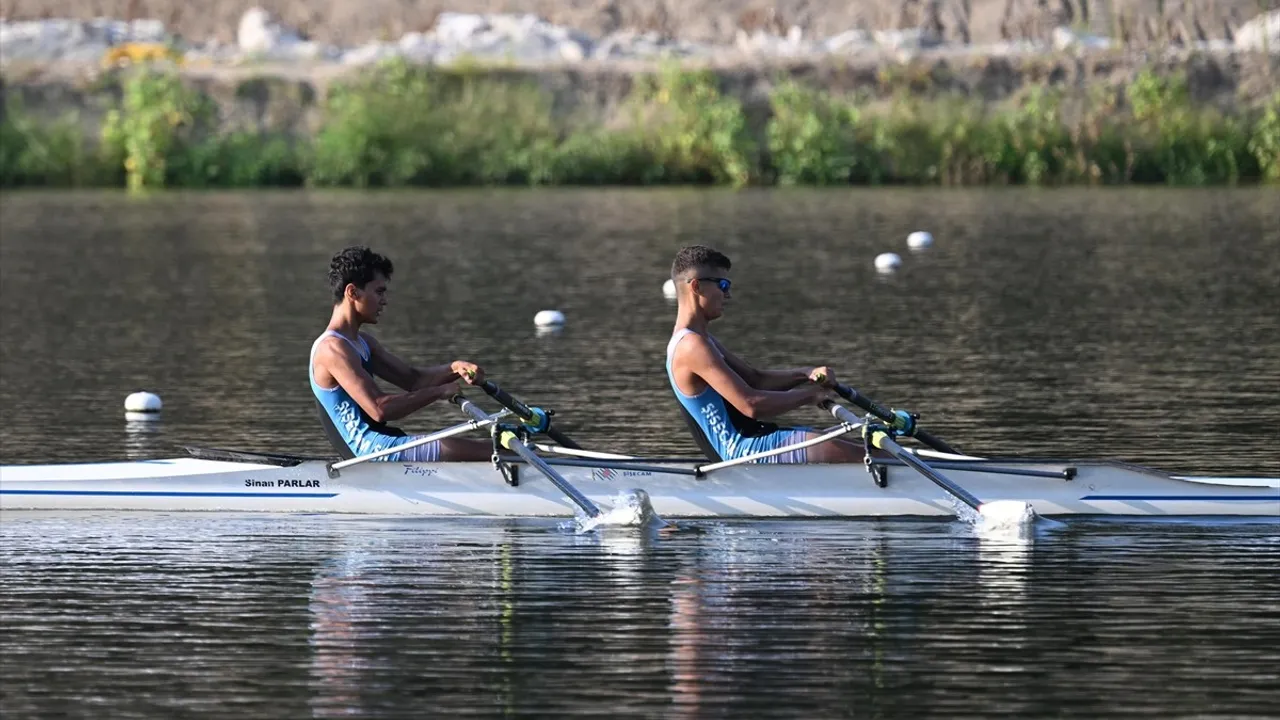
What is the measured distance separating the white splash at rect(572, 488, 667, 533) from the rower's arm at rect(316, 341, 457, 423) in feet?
3.70

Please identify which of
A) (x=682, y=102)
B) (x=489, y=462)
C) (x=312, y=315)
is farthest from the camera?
(x=682, y=102)

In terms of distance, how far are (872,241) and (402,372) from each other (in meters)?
23.2

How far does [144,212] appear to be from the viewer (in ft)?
153

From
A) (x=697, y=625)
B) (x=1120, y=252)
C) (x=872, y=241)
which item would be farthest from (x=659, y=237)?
(x=697, y=625)

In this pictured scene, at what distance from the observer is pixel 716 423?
1386 cm

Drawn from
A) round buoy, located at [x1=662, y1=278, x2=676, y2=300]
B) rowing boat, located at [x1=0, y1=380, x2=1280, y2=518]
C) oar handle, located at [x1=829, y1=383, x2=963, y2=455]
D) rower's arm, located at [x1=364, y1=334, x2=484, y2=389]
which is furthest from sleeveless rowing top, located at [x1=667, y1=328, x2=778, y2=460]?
round buoy, located at [x1=662, y1=278, x2=676, y2=300]

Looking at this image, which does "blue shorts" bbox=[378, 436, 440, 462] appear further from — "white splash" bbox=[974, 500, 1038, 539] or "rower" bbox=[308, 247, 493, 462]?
"white splash" bbox=[974, 500, 1038, 539]

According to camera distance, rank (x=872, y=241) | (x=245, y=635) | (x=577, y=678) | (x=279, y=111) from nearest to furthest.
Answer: (x=577, y=678), (x=245, y=635), (x=872, y=241), (x=279, y=111)

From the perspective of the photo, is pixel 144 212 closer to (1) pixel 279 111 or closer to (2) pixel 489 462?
(1) pixel 279 111

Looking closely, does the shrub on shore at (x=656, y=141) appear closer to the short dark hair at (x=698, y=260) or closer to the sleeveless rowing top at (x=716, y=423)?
the sleeveless rowing top at (x=716, y=423)

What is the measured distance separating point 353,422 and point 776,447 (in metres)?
2.50

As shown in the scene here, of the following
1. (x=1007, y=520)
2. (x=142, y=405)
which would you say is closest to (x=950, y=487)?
(x=1007, y=520)

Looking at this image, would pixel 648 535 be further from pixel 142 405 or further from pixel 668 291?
pixel 668 291

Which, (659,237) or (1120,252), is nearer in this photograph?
(1120,252)
